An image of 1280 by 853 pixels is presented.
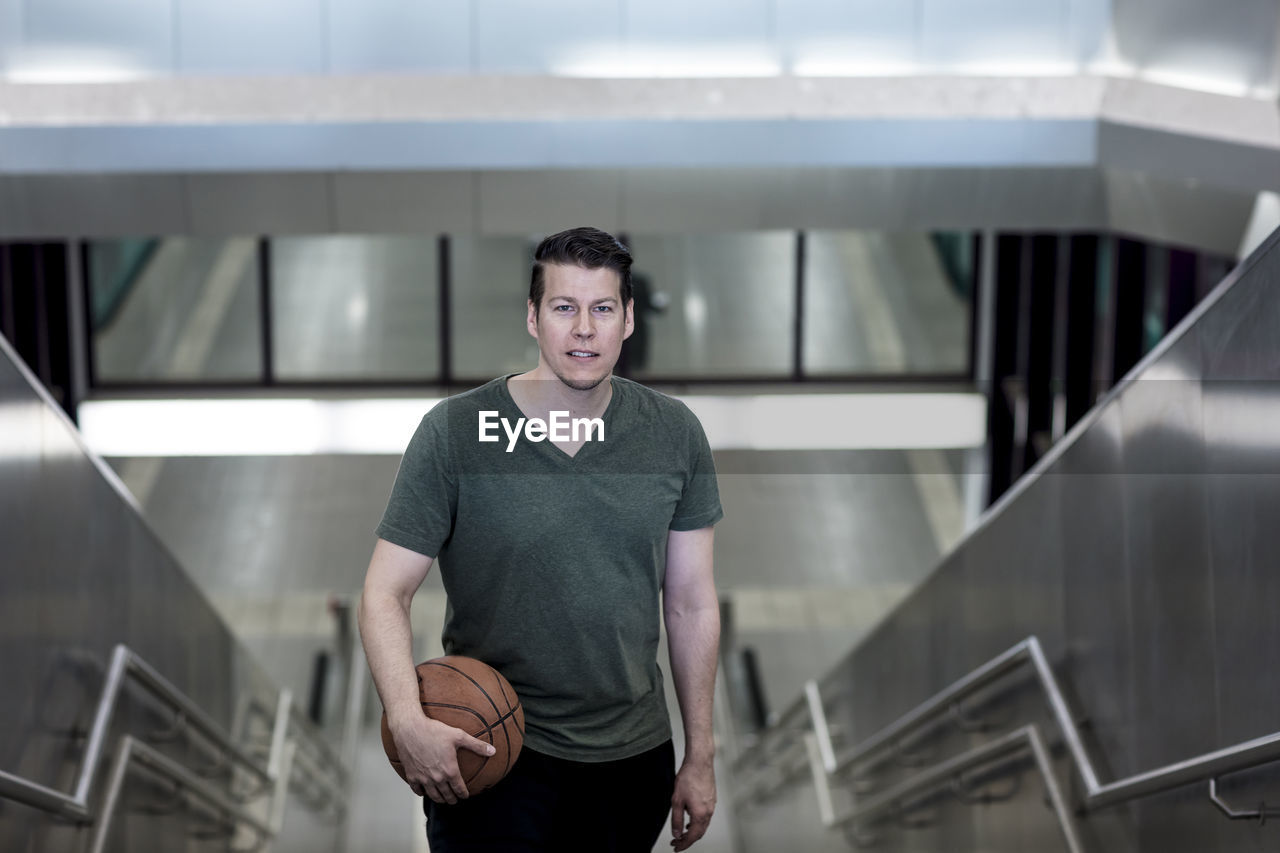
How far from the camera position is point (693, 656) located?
287 cm

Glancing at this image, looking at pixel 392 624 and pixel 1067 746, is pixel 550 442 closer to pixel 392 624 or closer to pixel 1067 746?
pixel 392 624

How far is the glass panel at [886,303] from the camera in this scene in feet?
42.2

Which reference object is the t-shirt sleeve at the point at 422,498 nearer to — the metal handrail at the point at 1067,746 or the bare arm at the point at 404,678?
the bare arm at the point at 404,678

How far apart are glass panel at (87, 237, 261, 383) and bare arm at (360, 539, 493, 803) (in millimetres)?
10676

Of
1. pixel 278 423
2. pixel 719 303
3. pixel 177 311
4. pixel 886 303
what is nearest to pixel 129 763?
pixel 278 423

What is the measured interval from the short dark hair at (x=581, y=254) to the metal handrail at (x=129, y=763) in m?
1.62

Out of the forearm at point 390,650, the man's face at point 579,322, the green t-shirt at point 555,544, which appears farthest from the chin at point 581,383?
the forearm at point 390,650

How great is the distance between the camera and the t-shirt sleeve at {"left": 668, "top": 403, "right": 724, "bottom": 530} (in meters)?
2.81

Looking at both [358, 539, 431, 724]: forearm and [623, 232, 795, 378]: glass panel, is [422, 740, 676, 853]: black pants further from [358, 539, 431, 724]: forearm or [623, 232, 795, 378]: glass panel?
[623, 232, 795, 378]: glass panel

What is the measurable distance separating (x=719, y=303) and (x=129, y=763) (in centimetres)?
878

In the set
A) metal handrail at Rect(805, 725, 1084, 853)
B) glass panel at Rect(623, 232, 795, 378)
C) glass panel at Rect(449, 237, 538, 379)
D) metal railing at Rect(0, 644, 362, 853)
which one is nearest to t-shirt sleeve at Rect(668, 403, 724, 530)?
metal railing at Rect(0, 644, 362, 853)

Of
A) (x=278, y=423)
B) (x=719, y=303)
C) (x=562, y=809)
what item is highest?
(x=719, y=303)

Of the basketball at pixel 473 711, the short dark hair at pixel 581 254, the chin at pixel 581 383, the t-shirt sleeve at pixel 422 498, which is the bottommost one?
the basketball at pixel 473 711

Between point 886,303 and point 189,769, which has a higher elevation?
point 886,303
